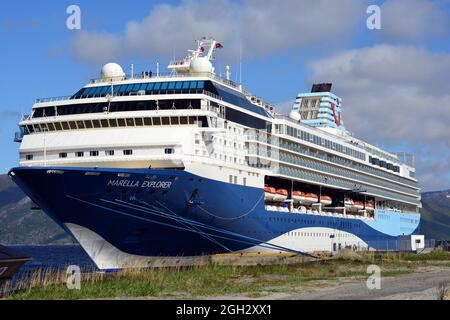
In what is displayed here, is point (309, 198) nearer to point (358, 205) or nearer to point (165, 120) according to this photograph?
point (358, 205)

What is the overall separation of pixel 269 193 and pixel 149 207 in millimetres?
15278

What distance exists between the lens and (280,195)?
194 feet

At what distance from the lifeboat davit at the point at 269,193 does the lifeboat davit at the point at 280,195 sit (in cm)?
30

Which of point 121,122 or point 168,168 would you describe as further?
point 121,122

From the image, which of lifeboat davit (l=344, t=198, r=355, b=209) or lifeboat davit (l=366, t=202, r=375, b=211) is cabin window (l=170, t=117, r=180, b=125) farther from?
lifeboat davit (l=366, t=202, r=375, b=211)

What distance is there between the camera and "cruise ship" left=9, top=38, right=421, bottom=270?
43.3 meters

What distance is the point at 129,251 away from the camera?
45.0 meters

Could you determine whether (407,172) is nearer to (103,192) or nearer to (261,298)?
(103,192)

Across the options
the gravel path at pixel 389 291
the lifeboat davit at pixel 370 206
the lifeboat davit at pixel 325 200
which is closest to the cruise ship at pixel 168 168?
the lifeboat davit at pixel 325 200

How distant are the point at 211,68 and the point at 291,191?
547 inches

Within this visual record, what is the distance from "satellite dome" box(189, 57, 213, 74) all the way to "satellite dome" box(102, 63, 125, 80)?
16.7ft

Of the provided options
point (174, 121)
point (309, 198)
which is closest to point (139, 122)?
point (174, 121)

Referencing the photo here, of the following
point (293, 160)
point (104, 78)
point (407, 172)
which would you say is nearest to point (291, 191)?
point (293, 160)

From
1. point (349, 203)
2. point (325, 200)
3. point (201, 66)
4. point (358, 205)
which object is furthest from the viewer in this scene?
point (358, 205)
